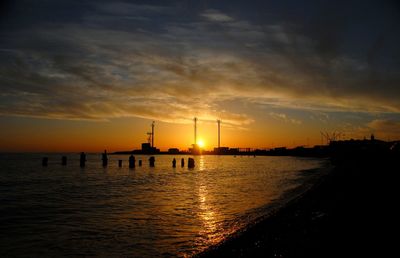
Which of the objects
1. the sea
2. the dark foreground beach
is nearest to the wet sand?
the dark foreground beach

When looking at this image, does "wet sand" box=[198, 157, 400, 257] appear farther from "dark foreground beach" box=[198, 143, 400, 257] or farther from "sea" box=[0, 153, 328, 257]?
"sea" box=[0, 153, 328, 257]

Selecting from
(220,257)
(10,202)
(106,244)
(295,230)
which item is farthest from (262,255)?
(10,202)

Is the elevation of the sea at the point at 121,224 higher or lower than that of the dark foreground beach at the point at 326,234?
lower

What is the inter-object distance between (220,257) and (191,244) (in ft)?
10.7

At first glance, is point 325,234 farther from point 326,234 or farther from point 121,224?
point 121,224

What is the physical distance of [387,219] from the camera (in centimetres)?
978

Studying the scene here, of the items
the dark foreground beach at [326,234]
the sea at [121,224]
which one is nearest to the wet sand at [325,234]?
the dark foreground beach at [326,234]

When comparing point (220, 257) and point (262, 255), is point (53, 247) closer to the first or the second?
point (220, 257)

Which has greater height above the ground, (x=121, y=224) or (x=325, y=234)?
(x=325, y=234)

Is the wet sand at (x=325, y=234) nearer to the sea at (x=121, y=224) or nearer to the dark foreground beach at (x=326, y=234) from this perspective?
the dark foreground beach at (x=326, y=234)

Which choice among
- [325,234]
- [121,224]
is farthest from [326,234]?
[121,224]

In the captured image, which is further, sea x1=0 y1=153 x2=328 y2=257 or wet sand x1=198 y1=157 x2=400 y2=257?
sea x1=0 y1=153 x2=328 y2=257

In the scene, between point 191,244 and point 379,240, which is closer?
point 379,240

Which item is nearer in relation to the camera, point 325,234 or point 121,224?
point 325,234
